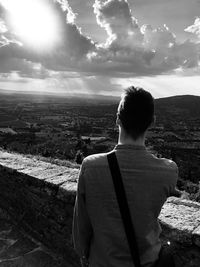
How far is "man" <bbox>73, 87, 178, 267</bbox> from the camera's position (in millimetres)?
1385

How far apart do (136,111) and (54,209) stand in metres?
1.97

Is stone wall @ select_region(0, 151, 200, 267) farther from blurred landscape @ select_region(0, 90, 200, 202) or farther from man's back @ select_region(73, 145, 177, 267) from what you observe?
blurred landscape @ select_region(0, 90, 200, 202)

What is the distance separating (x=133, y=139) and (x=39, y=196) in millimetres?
Answer: 2040

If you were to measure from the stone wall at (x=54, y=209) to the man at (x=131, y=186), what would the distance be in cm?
83

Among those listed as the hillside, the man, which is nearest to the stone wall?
the man

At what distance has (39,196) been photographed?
321 cm

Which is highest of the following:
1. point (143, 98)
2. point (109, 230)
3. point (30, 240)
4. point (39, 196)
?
point (143, 98)

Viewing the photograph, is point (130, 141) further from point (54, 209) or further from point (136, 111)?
point (54, 209)

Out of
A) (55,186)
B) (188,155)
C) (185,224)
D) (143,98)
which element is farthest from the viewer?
(188,155)

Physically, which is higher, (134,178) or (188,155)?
(134,178)

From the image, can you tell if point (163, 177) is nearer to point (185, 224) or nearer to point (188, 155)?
point (185, 224)

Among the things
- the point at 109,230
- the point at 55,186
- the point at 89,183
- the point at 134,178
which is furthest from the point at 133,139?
the point at 55,186

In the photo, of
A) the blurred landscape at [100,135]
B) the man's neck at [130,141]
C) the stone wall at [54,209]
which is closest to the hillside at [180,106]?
the blurred landscape at [100,135]

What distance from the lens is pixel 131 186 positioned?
138cm
